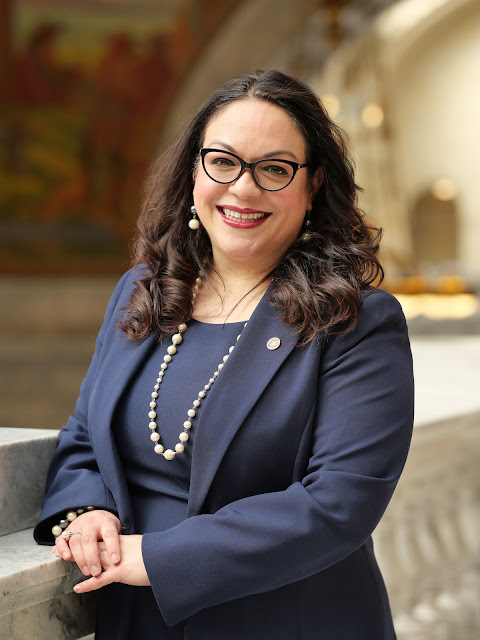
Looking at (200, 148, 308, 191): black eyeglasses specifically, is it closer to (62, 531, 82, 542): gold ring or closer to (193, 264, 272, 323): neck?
(193, 264, 272, 323): neck

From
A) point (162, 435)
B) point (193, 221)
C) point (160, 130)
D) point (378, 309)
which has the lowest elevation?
point (160, 130)

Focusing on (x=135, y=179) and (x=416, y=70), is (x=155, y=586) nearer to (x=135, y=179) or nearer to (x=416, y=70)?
(x=135, y=179)

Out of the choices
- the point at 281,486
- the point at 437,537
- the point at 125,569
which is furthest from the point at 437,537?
the point at 125,569

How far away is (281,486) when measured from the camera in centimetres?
204

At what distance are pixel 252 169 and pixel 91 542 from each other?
93 cm

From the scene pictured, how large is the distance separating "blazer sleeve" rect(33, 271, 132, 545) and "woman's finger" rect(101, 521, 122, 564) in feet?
0.42

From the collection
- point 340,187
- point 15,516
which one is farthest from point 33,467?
point 340,187

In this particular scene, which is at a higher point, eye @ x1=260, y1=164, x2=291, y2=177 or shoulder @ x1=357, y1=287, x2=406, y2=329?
eye @ x1=260, y1=164, x2=291, y2=177

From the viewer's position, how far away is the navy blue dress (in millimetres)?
2102

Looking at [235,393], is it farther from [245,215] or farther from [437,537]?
[437,537]

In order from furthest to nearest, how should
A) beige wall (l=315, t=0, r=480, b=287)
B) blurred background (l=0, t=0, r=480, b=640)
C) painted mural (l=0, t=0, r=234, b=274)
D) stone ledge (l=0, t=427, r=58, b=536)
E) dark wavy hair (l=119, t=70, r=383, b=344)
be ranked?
beige wall (l=315, t=0, r=480, b=287) < painted mural (l=0, t=0, r=234, b=274) < blurred background (l=0, t=0, r=480, b=640) < stone ledge (l=0, t=427, r=58, b=536) < dark wavy hair (l=119, t=70, r=383, b=344)

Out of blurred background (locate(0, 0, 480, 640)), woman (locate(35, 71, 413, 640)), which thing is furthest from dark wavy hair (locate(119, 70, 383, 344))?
blurred background (locate(0, 0, 480, 640))

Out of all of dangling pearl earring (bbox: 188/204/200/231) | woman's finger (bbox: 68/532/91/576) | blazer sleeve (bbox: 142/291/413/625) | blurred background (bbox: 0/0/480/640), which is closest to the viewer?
blazer sleeve (bbox: 142/291/413/625)

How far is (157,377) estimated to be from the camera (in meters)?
2.22
